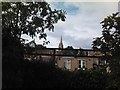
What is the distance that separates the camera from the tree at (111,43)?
7.01 m

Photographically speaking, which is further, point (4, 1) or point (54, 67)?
point (54, 67)

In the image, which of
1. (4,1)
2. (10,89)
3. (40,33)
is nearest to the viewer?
(10,89)

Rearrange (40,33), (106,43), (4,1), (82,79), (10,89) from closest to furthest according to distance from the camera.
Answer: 1. (106,43)
2. (10,89)
3. (4,1)
4. (40,33)
5. (82,79)

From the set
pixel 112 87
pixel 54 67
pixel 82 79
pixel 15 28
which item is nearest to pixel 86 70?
pixel 82 79

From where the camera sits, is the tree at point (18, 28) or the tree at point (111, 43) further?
the tree at point (18, 28)

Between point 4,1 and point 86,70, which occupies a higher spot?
point 4,1

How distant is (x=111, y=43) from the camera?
704 centimetres

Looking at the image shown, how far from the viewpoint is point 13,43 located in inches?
334

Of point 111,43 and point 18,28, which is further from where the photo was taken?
point 18,28

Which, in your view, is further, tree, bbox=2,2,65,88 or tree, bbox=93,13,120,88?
tree, bbox=2,2,65,88

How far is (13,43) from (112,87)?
2.82m

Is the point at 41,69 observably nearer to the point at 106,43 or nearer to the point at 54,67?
the point at 54,67

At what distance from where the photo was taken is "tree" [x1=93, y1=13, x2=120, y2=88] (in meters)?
7.01

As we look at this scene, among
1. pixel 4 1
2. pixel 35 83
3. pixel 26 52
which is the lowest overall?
pixel 35 83
